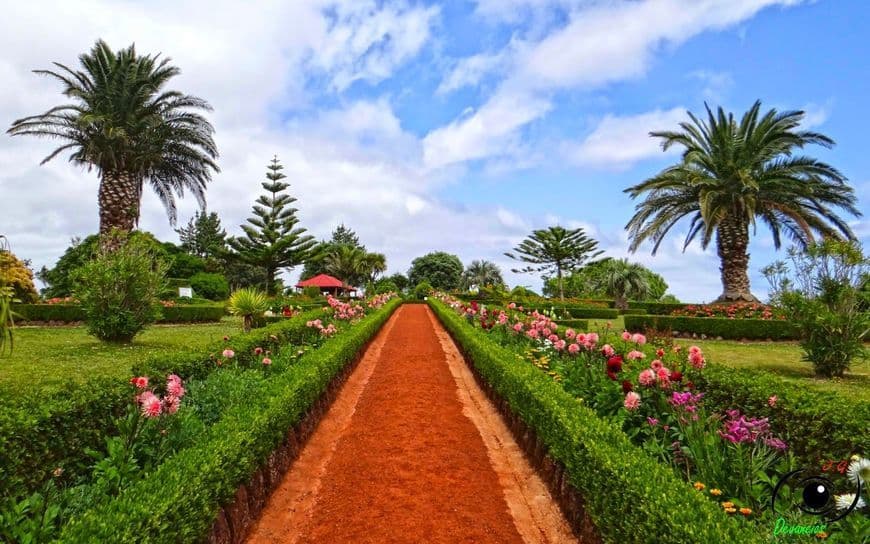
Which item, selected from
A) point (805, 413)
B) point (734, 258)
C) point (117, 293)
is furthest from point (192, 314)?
point (734, 258)

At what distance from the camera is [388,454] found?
16.2 ft

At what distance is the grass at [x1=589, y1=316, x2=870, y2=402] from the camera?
806 cm

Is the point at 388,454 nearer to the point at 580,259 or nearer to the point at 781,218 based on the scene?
the point at 781,218

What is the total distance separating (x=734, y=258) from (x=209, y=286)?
32708 mm

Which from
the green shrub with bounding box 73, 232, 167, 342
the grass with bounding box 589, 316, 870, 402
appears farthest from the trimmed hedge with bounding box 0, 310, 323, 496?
the grass with bounding box 589, 316, 870, 402

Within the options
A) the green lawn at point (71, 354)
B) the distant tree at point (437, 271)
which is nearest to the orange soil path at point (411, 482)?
A: the green lawn at point (71, 354)

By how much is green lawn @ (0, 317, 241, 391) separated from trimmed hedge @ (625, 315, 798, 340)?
1285cm

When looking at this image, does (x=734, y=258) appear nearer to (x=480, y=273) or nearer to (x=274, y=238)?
(x=274, y=238)

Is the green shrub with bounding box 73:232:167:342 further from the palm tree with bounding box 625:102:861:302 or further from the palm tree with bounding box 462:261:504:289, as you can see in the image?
the palm tree with bounding box 462:261:504:289

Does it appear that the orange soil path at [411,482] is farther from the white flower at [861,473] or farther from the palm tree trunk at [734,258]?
the palm tree trunk at [734,258]

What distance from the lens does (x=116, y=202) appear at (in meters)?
18.7

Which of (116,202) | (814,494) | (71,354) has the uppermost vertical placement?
(116,202)

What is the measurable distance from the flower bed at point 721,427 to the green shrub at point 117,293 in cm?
980

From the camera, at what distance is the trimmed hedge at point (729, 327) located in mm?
14648
